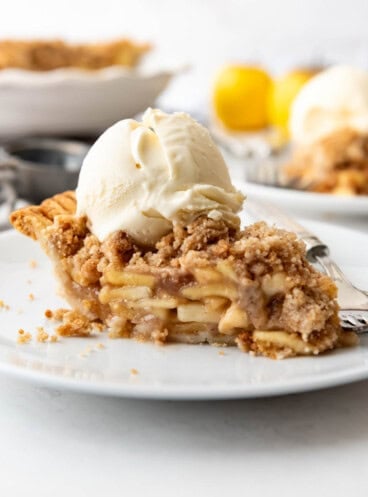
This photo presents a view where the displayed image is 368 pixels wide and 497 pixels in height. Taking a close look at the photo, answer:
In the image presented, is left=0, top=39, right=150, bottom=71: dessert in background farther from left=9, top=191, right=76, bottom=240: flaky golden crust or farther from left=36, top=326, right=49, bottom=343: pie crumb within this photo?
left=36, top=326, right=49, bottom=343: pie crumb

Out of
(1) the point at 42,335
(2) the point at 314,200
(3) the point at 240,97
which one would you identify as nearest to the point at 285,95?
(3) the point at 240,97

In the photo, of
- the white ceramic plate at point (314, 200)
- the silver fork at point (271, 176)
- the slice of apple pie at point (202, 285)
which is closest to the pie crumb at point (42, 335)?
the slice of apple pie at point (202, 285)

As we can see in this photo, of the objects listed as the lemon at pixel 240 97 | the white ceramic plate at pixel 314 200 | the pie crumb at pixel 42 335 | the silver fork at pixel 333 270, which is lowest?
the lemon at pixel 240 97

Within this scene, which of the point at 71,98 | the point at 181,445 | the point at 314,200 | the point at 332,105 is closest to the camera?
the point at 181,445

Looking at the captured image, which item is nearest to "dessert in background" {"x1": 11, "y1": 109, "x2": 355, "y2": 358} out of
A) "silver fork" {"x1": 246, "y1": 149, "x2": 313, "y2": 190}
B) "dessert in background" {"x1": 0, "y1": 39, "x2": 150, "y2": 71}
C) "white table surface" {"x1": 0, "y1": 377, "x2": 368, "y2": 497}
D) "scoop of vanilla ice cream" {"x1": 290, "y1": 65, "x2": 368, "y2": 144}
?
"white table surface" {"x1": 0, "y1": 377, "x2": 368, "y2": 497}

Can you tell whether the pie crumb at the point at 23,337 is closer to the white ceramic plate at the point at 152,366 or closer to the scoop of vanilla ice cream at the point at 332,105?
the white ceramic plate at the point at 152,366

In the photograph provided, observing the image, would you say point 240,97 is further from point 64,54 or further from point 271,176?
point 271,176

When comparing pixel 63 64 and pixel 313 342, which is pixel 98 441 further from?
pixel 63 64
